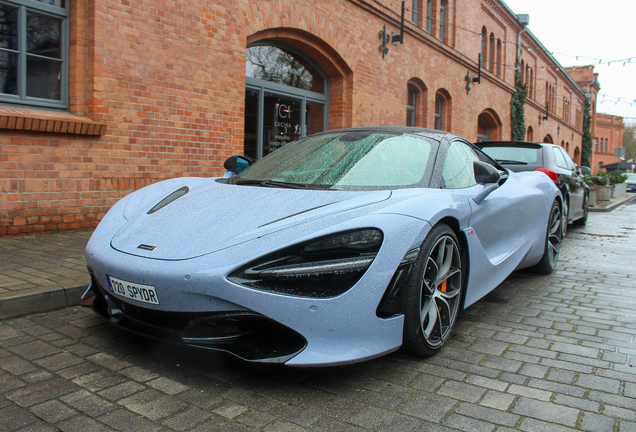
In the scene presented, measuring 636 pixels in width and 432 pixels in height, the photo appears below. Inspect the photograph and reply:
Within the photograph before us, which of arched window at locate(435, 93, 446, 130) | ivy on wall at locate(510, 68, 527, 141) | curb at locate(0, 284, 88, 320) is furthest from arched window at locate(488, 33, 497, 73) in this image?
curb at locate(0, 284, 88, 320)

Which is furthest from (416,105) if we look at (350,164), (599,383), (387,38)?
(599,383)

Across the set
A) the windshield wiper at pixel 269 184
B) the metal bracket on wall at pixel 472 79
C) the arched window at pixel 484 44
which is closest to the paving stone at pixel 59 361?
the windshield wiper at pixel 269 184

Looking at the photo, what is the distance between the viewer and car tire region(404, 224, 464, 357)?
8.33ft

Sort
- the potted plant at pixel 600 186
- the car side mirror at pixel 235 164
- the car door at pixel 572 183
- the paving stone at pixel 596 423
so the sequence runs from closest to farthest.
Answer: the paving stone at pixel 596 423, the car side mirror at pixel 235 164, the car door at pixel 572 183, the potted plant at pixel 600 186

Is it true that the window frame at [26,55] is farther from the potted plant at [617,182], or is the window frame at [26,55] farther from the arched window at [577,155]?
the arched window at [577,155]

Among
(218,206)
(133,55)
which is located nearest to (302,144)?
(218,206)

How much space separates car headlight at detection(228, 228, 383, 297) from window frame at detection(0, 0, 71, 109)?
500 cm

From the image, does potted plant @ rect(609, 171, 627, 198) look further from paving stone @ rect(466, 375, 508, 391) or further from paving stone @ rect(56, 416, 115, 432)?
paving stone @ rect(56, 416, 115, 432)

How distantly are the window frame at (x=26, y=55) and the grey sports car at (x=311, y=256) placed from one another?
3.37m

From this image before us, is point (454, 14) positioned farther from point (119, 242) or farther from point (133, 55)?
point (119, 242)

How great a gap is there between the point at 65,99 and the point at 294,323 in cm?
537

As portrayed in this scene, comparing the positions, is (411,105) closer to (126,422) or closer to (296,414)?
(296,414)

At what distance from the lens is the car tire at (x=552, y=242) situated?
16.5ft

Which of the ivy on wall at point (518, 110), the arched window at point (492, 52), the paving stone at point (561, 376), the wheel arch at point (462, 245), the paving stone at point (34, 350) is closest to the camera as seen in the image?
the paving stone at point (561, 376)
